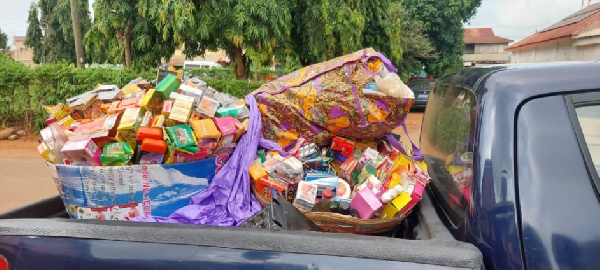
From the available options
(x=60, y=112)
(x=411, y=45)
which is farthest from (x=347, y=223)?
(x=411, y=45)

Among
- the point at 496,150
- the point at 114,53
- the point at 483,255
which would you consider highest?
the point at 114,53

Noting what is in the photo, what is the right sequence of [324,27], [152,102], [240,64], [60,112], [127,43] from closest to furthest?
1. [152,102]
2. [60,112]
3. [324,27]
4. [127,43]
5. [240,64]

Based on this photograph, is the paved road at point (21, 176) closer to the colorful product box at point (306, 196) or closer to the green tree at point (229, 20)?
the green tree at point (229, 20)

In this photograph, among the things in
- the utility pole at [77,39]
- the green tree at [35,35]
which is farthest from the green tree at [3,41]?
the utility pole at [77,39]

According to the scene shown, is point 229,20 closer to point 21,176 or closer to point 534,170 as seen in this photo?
point 21,176

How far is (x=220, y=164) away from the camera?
2.22 metres

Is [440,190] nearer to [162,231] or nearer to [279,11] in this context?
[162,231]

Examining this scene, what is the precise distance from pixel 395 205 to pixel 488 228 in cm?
63

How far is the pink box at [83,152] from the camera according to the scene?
196cm

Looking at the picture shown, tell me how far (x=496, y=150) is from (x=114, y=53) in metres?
11.2

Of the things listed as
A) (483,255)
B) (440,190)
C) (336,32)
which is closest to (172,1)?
(336,32)

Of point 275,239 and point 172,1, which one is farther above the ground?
point 172,1

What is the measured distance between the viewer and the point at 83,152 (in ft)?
6.49

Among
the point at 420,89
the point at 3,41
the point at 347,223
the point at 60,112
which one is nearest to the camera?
the point at 347,223
